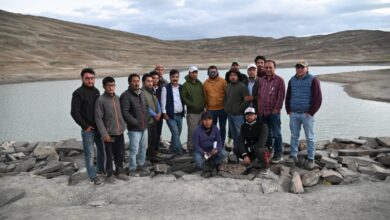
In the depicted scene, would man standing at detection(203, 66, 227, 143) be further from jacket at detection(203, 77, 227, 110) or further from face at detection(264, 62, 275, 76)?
face at detection(264, 62, 275, 76)

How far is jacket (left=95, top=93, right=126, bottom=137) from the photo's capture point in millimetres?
7336

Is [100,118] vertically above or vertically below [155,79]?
below

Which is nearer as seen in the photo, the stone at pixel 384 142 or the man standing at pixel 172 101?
the man standing at pixel 172 101

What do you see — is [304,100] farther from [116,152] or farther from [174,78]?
[116,152]

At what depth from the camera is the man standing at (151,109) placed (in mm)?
8574

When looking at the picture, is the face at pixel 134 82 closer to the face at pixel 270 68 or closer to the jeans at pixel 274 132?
the face at pixel 270 68

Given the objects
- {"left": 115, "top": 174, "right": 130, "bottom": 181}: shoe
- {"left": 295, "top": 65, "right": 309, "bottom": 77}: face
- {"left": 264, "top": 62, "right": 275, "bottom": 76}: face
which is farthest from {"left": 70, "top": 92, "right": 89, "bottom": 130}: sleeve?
{"left": 295, "top": 65, "right": 309, "bottom": 77}: face

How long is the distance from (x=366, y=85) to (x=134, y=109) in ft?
84.3

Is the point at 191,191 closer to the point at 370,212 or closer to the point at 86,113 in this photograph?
the point at 86,113

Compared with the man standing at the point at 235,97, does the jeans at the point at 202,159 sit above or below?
below

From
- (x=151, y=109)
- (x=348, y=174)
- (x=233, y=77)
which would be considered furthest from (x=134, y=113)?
(x=348, y=174)

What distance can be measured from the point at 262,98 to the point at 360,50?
330ft

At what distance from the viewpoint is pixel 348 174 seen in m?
7.73

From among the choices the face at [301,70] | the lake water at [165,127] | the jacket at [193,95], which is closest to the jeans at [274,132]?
the face at [301,70]
